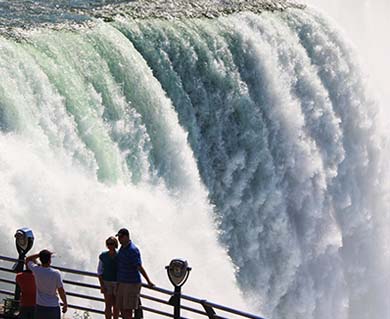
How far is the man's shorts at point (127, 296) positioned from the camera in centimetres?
1291

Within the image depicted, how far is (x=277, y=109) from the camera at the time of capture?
2823 centimetres

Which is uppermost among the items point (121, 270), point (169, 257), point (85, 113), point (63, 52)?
point (63, 52)

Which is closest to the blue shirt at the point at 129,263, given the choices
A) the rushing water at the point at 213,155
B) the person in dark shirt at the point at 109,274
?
the person in dark shirt at the point at 109,274

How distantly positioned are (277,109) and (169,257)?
9523 mm

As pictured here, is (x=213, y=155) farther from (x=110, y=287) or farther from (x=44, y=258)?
(x=44, y=258)

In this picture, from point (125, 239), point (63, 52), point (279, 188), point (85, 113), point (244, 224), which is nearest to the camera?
point (125, 239)

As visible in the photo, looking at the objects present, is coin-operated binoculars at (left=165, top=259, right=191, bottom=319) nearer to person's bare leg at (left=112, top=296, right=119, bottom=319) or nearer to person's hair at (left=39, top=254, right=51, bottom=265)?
person's bare leg at (left=112, top=296, right=119, bottom=319)

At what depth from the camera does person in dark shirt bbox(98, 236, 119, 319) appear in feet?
42.8

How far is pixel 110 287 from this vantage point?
13.2 metres

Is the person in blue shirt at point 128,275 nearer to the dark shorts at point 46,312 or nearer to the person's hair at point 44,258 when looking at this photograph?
the dark shorts at point 46,312

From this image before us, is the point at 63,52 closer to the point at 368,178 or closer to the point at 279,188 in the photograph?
the point at 279,188

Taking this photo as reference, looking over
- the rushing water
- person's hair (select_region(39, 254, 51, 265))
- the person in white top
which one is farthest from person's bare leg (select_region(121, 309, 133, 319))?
the rushing water

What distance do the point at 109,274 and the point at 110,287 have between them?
17 centimetres

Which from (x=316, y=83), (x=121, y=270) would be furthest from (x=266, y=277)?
(x=121, y=270)
